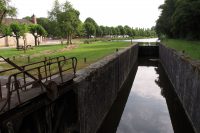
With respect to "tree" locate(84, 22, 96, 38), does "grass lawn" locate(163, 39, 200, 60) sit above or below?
below

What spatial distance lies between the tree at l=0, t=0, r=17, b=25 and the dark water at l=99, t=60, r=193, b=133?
16443 millimetres

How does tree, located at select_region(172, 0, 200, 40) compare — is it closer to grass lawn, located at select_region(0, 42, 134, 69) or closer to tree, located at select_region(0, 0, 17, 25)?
grass lawn, located at select_region(0, 42, 134, 69)

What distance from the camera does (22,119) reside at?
256 inches

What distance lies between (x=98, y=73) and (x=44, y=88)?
5.27m

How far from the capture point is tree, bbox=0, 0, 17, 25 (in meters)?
28.4

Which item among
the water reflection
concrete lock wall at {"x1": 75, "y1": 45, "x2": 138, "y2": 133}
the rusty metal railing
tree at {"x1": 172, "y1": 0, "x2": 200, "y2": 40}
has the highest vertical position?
tree at {"x1": 172, "y1": 0, "x2": 200, "y2": 40}

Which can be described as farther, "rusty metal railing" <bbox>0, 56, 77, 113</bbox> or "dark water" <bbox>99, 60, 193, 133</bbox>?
"dark water" <bbox>99, 60, 193, 133</bbox>

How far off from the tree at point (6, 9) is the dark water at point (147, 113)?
1644 cm

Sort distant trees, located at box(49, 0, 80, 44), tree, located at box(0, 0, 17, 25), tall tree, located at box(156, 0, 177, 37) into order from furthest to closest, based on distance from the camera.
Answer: distant trees, located at box(49, 0, 80, 44), tall tree, located at box(156, 0, 177, 37), tree, located at box(0, 0, 17, 25)

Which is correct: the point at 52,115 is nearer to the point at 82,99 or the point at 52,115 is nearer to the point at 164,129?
the point at 82,99

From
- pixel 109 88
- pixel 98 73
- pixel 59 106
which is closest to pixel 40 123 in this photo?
pixel 59 106

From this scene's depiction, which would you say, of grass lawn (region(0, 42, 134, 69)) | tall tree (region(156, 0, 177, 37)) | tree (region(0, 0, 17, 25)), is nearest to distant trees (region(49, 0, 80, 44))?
tall tree (region(156, 0, 177, 37))

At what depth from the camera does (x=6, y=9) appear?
95.6 ft

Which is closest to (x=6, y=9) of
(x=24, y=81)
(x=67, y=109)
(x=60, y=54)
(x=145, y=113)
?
(x=60, y=54)
